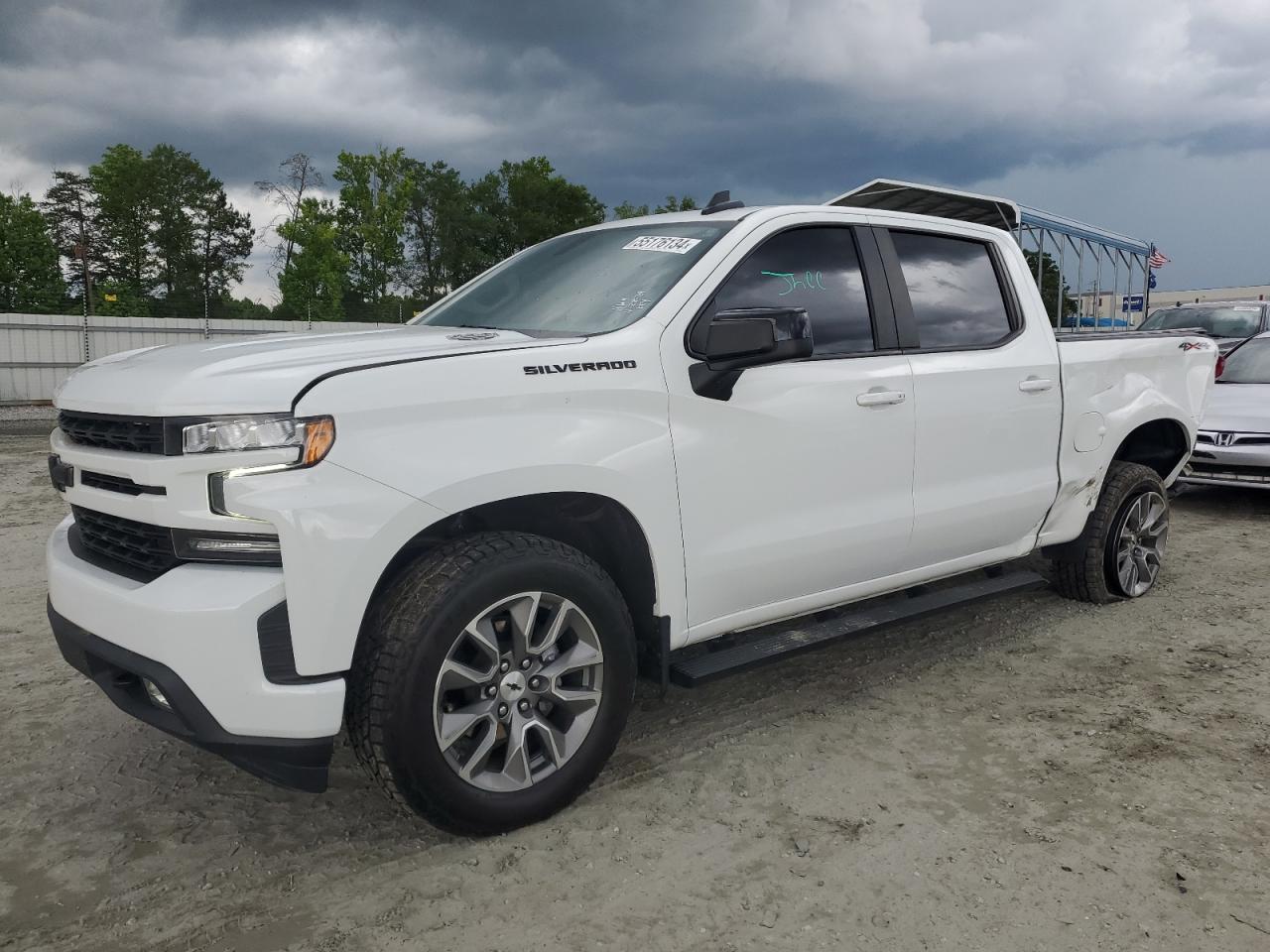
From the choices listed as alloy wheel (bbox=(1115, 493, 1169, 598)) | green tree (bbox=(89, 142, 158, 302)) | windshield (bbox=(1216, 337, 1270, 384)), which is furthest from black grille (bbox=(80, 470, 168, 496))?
green tree (bbox=(89, 142, 158, 302))

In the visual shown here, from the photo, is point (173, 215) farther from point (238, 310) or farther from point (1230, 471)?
point (1230, 471)

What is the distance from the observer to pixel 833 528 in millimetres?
3568

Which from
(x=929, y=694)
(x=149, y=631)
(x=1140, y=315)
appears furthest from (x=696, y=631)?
(x=1140, y=315)

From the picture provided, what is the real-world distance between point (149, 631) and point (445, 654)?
2.42ft

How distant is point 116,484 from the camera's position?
9.05 feet

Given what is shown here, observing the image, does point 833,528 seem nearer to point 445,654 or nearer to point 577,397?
point 577,397

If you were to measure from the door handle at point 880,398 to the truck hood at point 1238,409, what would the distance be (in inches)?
223

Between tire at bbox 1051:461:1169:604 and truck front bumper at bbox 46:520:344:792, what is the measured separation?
3916 mm

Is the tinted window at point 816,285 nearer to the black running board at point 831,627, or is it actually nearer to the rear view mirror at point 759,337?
the rear view mirror at point 759,337

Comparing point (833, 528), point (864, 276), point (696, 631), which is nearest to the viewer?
point (696, 631)

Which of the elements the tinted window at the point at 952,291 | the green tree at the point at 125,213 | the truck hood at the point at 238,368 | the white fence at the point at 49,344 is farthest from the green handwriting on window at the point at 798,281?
the green tree at the point at 125,213

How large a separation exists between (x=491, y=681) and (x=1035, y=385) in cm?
284

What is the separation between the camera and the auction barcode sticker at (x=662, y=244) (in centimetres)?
349

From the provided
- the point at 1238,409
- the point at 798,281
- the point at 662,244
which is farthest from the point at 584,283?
the point at 1238,409
